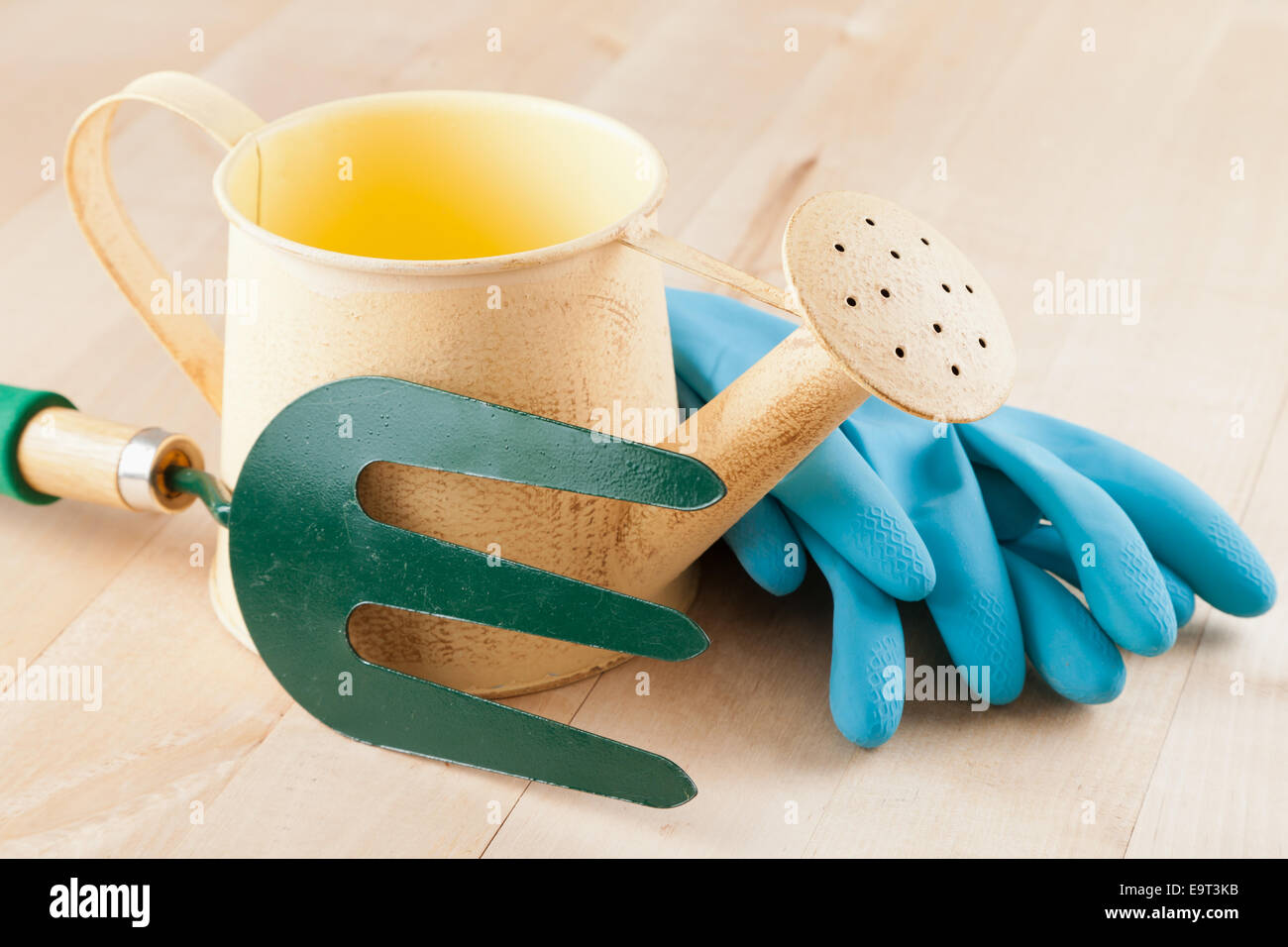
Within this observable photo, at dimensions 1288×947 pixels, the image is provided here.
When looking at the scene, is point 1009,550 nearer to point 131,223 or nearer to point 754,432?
point 754,432

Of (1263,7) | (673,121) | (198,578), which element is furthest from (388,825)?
(1263,7)

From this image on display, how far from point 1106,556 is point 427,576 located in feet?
0.91

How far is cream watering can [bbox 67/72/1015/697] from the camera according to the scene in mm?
511

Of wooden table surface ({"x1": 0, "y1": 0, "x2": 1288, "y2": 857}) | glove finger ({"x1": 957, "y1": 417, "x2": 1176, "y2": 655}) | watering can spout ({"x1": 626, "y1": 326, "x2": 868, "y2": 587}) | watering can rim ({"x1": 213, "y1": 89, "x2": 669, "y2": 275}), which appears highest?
watering can rim ({"x1": 213, "y1": 89, "x2": 669, "y2": 275})

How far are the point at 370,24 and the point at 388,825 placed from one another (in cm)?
91

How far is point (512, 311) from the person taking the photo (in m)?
0.54

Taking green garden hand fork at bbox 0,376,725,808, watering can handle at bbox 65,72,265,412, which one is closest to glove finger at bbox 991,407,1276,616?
green garden hand fork at bbox 0,376,725,808

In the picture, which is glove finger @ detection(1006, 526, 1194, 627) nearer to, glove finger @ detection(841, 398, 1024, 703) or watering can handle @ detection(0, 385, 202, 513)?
glove finger @ detection(841, 398, 1024, 703)

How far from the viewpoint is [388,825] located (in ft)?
1.84

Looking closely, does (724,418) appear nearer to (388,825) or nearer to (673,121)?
(388,825)

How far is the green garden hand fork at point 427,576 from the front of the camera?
532 millimetres

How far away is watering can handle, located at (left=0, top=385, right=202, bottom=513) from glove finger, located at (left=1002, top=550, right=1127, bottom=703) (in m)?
0.39

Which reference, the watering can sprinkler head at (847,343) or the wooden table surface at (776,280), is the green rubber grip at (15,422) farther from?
the watering can sprinkler head at (847,343)

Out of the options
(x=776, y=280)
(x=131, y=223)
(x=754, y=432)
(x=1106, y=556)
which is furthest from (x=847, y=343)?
(x=776, y=280)
